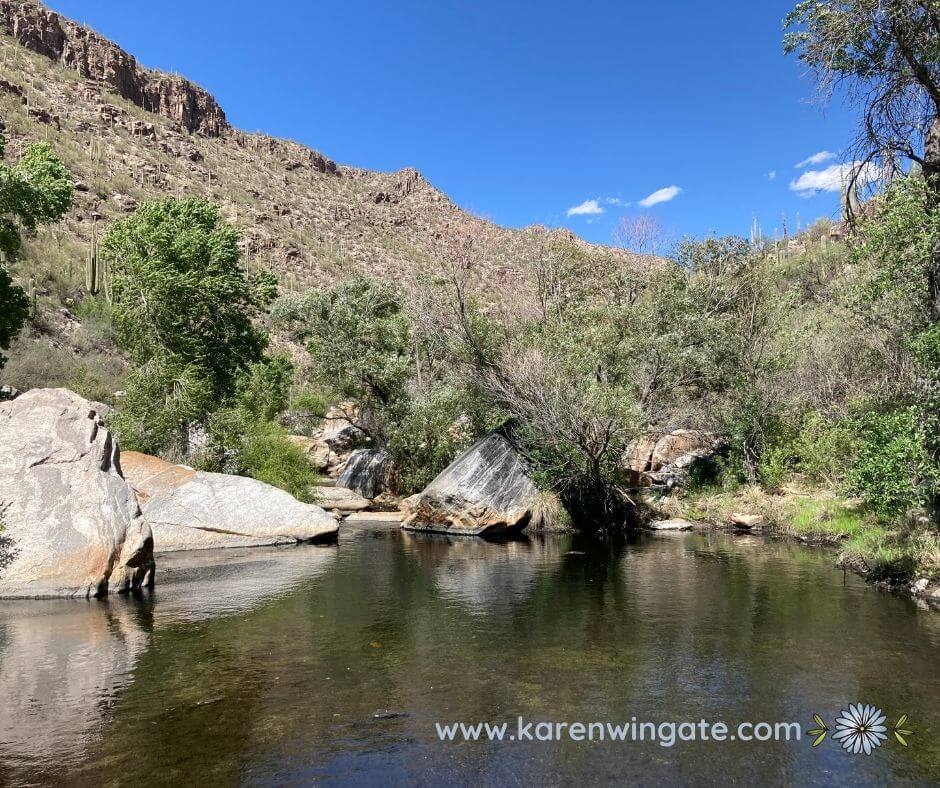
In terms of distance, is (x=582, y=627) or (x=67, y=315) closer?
(x=582, y=627)

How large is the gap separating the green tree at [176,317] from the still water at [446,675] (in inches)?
441

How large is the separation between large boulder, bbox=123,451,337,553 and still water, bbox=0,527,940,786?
3.53m

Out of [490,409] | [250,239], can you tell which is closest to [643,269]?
[490,409]

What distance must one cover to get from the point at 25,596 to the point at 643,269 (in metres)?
26.8

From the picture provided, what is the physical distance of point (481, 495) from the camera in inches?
890

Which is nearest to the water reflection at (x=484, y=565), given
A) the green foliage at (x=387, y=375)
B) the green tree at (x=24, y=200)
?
the green foliage at (x=387, y=375)

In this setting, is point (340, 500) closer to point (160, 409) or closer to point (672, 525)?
point (160, 409)

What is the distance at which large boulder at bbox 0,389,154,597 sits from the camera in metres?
11.8

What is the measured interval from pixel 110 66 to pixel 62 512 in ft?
306

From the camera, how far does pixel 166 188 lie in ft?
228

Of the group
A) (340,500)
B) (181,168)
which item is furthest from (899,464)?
(181,168)

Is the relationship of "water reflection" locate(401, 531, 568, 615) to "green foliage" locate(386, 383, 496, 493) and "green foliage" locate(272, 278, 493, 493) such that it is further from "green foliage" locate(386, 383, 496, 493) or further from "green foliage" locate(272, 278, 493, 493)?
"green foliage" locate(272, 278, 493, 493)

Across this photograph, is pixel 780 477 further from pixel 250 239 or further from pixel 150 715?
pixel 250 239

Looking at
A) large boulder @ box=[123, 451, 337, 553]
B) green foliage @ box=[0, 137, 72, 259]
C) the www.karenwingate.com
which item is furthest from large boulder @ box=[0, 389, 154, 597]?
green foliage @ box=[0, 137, 72, 259]
